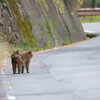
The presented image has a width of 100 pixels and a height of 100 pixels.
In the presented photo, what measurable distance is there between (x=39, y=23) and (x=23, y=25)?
222 centimetres

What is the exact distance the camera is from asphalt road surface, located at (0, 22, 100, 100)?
10.4 metres

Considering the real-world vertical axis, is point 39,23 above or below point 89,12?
above

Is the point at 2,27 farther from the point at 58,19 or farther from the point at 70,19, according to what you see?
the point at 70,19

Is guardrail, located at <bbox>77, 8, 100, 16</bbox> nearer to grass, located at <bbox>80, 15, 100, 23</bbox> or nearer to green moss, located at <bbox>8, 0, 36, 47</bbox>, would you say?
grass, located at <bbox>80, 15, 100, 23</bbox>

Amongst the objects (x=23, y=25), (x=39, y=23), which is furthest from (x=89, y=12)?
(x=23, y=25)

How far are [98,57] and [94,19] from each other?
1636 inches

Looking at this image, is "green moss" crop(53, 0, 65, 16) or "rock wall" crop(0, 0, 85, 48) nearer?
"rock wall" crop(0, 0, 85, 48)

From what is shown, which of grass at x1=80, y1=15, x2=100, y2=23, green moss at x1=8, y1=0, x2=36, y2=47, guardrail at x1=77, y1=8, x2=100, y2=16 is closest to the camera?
green moss at x1=8, y1=0, x2=36, y2=47

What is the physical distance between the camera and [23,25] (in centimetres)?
2353

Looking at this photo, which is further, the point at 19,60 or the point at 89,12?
the point at 89,12

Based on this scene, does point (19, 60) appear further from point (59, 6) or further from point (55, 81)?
point (59, 6)

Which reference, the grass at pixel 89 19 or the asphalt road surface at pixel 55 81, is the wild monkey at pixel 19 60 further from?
the grass at pixel 89 19

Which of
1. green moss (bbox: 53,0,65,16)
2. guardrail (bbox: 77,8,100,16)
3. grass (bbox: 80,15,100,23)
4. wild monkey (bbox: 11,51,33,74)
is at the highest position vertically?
wild monkey (bbox: 11,51,33,74)

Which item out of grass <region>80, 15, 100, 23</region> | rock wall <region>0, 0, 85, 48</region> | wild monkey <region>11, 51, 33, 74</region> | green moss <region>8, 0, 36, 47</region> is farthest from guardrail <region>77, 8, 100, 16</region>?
wild monkey <region>11, 51, 33, 74</region>
